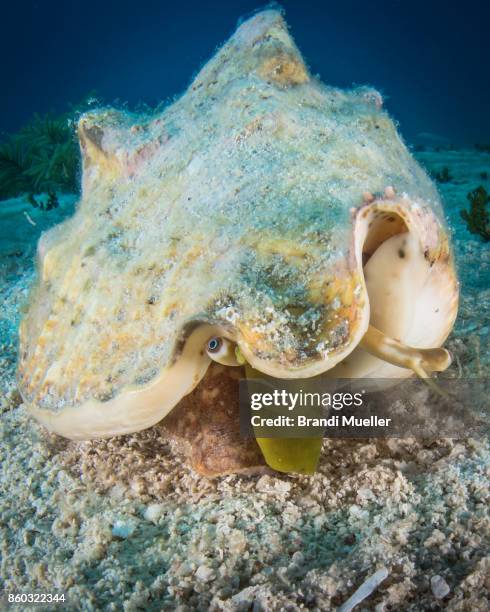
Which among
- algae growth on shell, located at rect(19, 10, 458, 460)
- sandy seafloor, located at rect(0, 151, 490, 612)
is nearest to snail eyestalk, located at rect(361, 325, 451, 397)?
algae growth on shell, located at rect(19, 10, 458, 460)

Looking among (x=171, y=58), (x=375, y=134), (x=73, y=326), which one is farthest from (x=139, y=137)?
(x=171, y=58)

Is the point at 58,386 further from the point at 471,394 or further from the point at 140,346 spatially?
the point at 471,394

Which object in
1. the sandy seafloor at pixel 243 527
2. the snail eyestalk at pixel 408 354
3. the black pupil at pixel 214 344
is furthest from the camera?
the snail eyestalk at pixel 408 354

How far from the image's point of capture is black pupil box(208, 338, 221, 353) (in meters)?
1.29

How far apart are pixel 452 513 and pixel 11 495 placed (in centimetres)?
163

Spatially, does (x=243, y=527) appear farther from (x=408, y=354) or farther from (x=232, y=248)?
(x=232, y=248)

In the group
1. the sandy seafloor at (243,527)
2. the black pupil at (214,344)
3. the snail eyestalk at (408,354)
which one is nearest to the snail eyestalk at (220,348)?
the black pupil at (214,344)

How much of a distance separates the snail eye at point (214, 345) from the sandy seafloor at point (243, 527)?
23.6 inches

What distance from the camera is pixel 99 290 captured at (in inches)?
61.7

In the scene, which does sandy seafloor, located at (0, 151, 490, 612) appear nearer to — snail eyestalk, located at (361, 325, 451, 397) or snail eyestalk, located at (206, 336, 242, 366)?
snail eyestalk, located at (361, 325, 451, 397)

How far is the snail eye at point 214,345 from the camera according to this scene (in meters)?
1.30

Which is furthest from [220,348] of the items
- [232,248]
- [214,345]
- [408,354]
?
[408,354]

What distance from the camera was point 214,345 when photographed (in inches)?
51.2

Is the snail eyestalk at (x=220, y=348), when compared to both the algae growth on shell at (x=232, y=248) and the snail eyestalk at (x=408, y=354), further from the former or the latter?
the snail eyestalk at (x=408, y=354)
